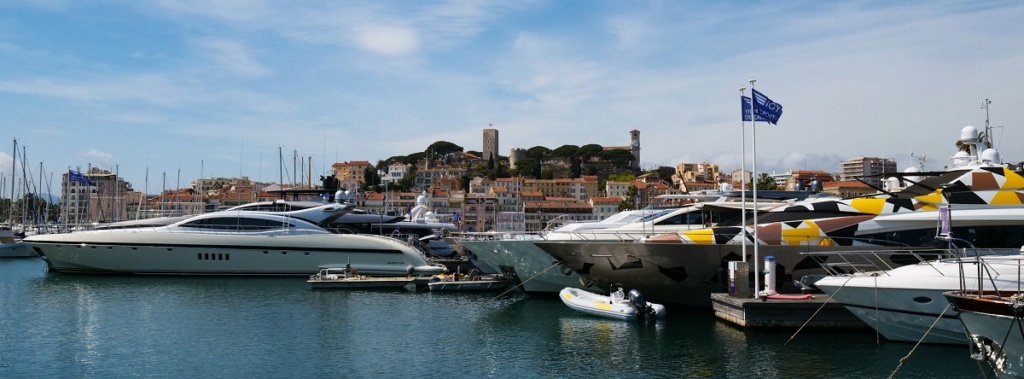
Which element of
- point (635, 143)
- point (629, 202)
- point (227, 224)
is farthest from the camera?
point (635, 143)

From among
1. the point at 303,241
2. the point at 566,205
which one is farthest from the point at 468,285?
the point at 566,205

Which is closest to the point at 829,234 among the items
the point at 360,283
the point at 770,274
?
the point at 770,274

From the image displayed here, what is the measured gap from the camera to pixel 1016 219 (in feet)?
75.9

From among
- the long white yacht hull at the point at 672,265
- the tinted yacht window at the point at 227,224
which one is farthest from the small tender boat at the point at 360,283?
the long white yacht hull at the point at 672,265

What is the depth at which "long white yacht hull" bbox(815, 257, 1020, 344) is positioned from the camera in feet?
59.0

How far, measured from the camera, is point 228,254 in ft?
137

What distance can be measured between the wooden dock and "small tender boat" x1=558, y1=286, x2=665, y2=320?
12.0ft

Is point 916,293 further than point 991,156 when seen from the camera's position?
No

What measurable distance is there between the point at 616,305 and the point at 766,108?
7.54 m

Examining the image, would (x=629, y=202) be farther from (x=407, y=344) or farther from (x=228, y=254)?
(x=407, y=344)

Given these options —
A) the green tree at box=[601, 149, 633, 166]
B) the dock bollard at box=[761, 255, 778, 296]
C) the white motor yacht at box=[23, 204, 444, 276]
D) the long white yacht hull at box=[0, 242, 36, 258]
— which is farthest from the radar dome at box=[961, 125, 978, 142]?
the green tree at box=[601, 149, 633, 166]

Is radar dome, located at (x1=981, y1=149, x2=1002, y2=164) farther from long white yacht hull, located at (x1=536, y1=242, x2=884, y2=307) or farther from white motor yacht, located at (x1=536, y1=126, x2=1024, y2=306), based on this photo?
long white yacht hull, located at (x1=536, y1=242, x2=884, y2=307)

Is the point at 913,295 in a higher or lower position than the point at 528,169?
lower

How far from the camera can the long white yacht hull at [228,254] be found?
136ft
